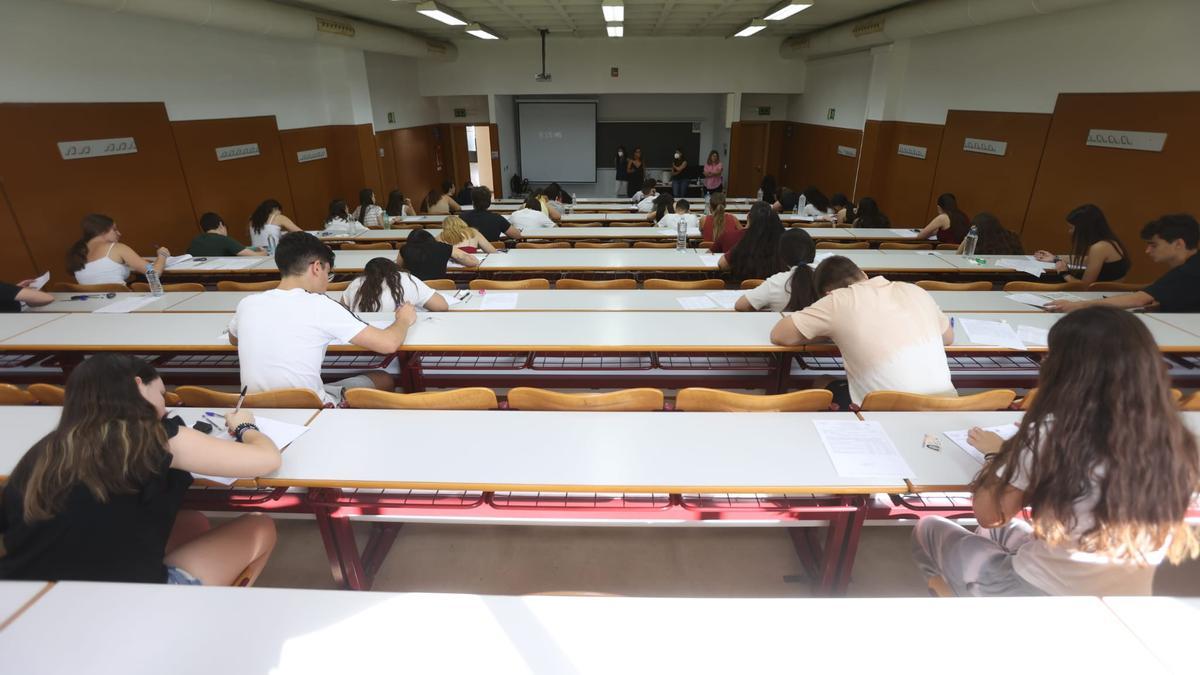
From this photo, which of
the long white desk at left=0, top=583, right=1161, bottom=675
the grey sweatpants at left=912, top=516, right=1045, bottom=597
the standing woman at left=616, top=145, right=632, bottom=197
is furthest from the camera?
the standing woman at left=616, top=145, right=632, bottom=197

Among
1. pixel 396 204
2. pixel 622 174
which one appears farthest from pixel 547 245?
pixel 622 174

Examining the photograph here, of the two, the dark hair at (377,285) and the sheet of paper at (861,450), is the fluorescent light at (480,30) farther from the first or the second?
the sheet of paper at (861,450)

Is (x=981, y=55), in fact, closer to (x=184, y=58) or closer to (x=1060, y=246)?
(x=1060, y=246)

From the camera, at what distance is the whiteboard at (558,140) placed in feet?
45.6

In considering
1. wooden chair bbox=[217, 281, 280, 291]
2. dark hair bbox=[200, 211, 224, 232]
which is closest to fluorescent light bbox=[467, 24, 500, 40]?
dark hair bbox=[200, 211, 224, 232]

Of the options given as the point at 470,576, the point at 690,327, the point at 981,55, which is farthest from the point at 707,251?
the point at 981,55

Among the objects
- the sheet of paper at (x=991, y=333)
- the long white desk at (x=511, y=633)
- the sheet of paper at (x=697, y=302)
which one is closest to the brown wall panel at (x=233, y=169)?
the sheet of paper at (x=697, y=302)

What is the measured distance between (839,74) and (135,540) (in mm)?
12301

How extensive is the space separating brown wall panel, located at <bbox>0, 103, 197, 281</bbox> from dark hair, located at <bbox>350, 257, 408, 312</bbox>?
13.0ft

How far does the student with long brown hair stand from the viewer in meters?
1.39

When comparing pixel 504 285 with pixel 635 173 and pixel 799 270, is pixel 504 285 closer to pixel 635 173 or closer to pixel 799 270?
pixel 799 270

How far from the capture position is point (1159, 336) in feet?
10.1

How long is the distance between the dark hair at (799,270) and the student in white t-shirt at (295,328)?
2310 millimetres

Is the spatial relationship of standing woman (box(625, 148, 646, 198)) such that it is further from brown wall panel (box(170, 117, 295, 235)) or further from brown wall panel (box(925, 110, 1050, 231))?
brown wall panel (box(170, 117, 295, 235))
